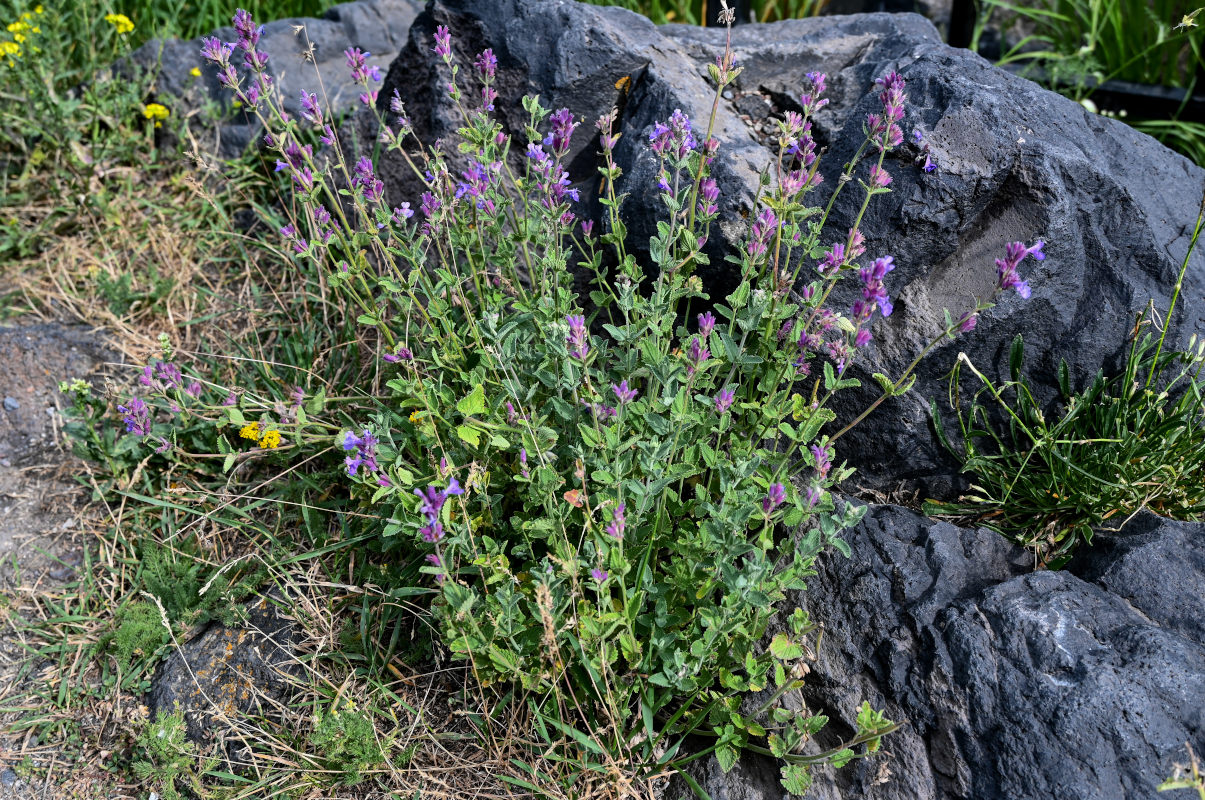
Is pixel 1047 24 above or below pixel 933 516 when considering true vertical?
above

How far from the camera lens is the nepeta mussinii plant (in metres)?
2.13

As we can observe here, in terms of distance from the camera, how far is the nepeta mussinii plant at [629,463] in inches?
83.9

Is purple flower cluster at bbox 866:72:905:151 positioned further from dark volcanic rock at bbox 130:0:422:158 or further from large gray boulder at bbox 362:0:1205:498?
dark volcanic rock at bbox 130:0:422:158

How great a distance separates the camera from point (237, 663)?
278 centimetres

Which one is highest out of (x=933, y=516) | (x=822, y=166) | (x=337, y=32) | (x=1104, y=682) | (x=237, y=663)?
(x=822, y=166)

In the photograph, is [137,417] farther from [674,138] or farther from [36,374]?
[674,138]

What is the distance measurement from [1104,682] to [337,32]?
5104 millimetres

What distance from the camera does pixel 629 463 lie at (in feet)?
7.54

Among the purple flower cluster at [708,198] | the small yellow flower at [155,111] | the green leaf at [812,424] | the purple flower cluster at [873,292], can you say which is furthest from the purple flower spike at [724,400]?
the small yellow flower at [155,111]

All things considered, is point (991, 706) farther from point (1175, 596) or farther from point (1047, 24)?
point (1047, 24)

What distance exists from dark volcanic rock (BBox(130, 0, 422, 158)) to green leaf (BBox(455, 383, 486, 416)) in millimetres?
2770

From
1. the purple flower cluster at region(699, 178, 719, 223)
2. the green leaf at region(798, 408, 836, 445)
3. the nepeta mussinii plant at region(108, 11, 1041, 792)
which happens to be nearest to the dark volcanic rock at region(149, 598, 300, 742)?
the nepeta mussinii plant at region(108, 11, 1041, 792)

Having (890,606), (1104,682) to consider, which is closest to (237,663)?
(890,606)

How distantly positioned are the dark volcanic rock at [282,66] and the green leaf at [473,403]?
277cm
